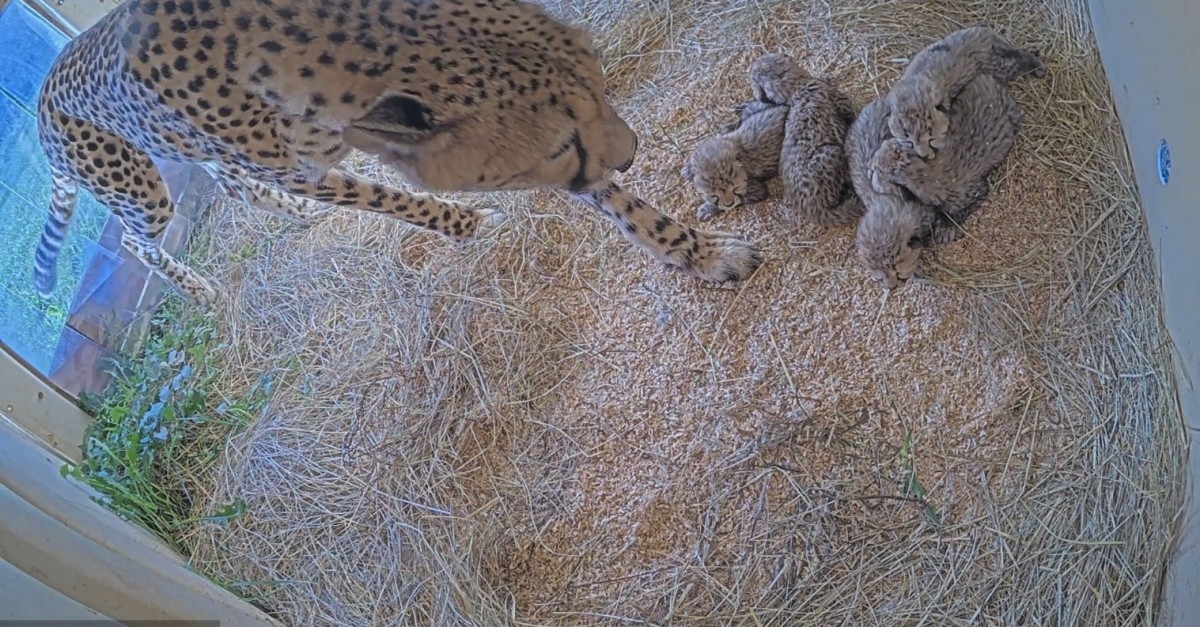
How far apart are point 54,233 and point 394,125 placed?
2082mm

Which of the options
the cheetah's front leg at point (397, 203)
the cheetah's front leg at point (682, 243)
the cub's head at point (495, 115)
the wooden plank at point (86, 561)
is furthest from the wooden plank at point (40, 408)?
the cheetah's front leg at point (682, 243)

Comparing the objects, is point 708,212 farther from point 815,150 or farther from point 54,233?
point 54,233

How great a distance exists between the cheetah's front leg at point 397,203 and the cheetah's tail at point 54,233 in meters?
1.16

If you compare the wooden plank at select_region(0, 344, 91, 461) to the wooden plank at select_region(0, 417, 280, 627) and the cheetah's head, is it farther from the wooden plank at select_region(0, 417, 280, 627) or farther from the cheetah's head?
the cheetah's head

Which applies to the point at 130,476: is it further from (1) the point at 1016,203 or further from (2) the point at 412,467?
(1) the point at 1016,203

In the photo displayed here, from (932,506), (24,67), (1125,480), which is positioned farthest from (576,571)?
(24,67)

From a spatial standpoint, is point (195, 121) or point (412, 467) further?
point (412, 467)

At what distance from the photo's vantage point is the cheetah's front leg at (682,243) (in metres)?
3.32

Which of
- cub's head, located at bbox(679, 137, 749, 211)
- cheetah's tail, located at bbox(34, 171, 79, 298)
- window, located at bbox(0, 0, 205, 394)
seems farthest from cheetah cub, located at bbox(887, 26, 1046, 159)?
window, located at bbox(0, 0, 205, 394)

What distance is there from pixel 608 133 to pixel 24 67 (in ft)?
9.36

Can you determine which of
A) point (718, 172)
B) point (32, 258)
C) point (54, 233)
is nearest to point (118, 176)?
point (54, 233)

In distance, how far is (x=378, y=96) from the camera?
283 cm

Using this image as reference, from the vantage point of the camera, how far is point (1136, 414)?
111 inches

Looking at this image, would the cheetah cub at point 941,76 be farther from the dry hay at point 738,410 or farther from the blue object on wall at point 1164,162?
the blue object on wall at point 1164,162
